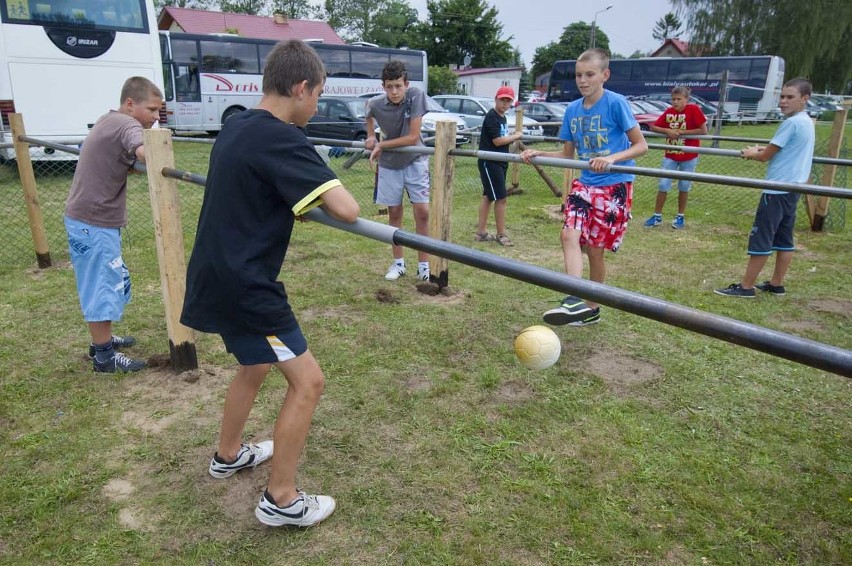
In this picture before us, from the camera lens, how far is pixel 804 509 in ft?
7.99

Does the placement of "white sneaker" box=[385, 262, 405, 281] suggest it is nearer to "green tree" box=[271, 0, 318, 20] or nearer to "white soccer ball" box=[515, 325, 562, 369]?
"white soccer ball" box=[515, 325, 562, 369]

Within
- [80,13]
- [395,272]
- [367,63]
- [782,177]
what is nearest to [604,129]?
[782,177]

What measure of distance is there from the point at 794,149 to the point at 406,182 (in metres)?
3.16

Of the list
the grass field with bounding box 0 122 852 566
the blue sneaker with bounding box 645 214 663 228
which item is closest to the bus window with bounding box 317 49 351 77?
the blue sneaker with bounding box 645 214 663 228

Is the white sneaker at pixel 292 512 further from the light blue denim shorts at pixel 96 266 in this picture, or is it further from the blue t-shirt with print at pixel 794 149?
the blue t-shirt with print at pixel 794 149

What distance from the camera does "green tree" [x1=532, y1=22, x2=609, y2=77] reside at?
81.1 m

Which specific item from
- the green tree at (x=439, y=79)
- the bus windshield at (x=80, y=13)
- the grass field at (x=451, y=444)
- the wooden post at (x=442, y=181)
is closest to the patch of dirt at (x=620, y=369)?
the grass field at (x=451, y=444)

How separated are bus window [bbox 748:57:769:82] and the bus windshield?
29753 mm

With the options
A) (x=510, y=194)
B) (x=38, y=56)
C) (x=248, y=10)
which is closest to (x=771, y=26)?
(x=510, y=194)

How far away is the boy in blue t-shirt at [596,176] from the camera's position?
389 centimetres

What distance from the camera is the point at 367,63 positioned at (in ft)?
79.0

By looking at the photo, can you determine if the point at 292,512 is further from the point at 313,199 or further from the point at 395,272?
the point at 395,272

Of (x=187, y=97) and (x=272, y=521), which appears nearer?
(x=272, y=521)

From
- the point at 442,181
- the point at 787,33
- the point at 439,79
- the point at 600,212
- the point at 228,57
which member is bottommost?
the point at 600,212
